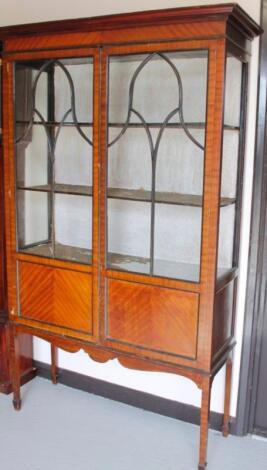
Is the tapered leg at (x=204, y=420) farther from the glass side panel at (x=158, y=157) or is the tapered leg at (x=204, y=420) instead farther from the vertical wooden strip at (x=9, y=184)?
the vertical wooden strip at (x=9, y=184)

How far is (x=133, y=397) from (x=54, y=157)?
136 centimetres

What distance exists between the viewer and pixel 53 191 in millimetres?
2410

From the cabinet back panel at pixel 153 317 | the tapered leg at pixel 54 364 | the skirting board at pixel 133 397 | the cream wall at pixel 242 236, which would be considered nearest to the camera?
the cabinet back panel at pixel 153 317

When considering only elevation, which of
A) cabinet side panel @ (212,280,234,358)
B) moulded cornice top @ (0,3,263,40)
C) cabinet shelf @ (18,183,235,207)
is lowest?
cabinet side panel @ (212,280,234,358)

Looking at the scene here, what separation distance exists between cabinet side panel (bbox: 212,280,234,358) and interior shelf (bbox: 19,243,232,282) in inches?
3.5

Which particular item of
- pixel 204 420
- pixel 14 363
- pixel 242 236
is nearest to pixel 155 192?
pixel 242 236

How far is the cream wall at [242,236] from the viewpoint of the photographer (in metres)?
2.21

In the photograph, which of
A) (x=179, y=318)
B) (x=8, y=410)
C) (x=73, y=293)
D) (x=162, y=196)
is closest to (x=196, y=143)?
(x=162, y=196)

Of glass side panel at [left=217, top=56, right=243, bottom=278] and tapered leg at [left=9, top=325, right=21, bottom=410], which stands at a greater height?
glass side panel at [left=217, top=56, right=243, bottom=278]

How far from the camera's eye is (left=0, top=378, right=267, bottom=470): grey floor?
2227 millimetres

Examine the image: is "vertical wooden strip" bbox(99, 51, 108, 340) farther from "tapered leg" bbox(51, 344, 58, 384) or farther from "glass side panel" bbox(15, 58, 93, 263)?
"tapered leg" bbox(51, 344, 58, 384)

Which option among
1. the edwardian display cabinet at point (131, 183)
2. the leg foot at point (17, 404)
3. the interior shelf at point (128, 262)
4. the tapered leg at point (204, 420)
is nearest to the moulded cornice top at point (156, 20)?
the edwardian display cabinet at point (131, 183)

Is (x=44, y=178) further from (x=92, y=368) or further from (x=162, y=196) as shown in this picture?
(x=92, y=368)

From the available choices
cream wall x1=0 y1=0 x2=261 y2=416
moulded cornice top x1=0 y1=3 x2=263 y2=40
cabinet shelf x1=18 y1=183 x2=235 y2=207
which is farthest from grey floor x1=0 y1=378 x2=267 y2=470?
moulded cornice top x1=0 y1=3 x2=263 y2=40
